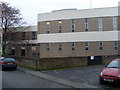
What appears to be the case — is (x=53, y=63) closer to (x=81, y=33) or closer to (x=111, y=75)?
(x=111, y=75)

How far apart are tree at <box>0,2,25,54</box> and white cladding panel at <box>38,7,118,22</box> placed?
6.42m

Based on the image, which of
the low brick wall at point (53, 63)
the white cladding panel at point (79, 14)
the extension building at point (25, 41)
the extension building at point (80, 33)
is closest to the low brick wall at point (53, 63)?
the low brick wall at point (53, 63)

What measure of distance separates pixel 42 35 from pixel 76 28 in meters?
7.00

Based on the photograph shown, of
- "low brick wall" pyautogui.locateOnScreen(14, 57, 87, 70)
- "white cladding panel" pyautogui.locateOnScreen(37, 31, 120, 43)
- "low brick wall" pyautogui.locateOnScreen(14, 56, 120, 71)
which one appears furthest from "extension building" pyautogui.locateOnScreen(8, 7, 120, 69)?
"low brick wall" pyautogui.locateOnScreen(14, 57, 87, 70)

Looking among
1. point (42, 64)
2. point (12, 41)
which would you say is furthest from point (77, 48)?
point (12, 41)

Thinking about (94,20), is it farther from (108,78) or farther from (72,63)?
(108,78)

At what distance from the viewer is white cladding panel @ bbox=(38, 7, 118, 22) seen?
31.6 meters

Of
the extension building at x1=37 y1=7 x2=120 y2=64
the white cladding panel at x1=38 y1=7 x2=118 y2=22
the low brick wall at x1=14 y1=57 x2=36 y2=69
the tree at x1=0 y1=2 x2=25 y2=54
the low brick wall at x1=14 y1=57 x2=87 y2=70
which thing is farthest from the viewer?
the tree at x1=0 y1=2 x2=25 y2=54

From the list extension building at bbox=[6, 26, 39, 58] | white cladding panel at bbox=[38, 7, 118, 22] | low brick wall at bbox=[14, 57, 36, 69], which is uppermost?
white cladding panel at bbox=[38, 7, 118, 22]

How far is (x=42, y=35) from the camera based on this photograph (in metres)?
36.0

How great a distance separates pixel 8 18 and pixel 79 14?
1504 centimetres

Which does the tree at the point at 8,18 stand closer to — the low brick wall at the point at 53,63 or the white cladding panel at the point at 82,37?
the white cladding panel at the point at 82,37

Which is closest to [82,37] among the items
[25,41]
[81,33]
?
[81,33]

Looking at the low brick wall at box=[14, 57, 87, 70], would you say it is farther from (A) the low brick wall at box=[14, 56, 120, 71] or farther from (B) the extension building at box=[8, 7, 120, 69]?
(B) the extension building at box=[8, 7, 120, 69]
